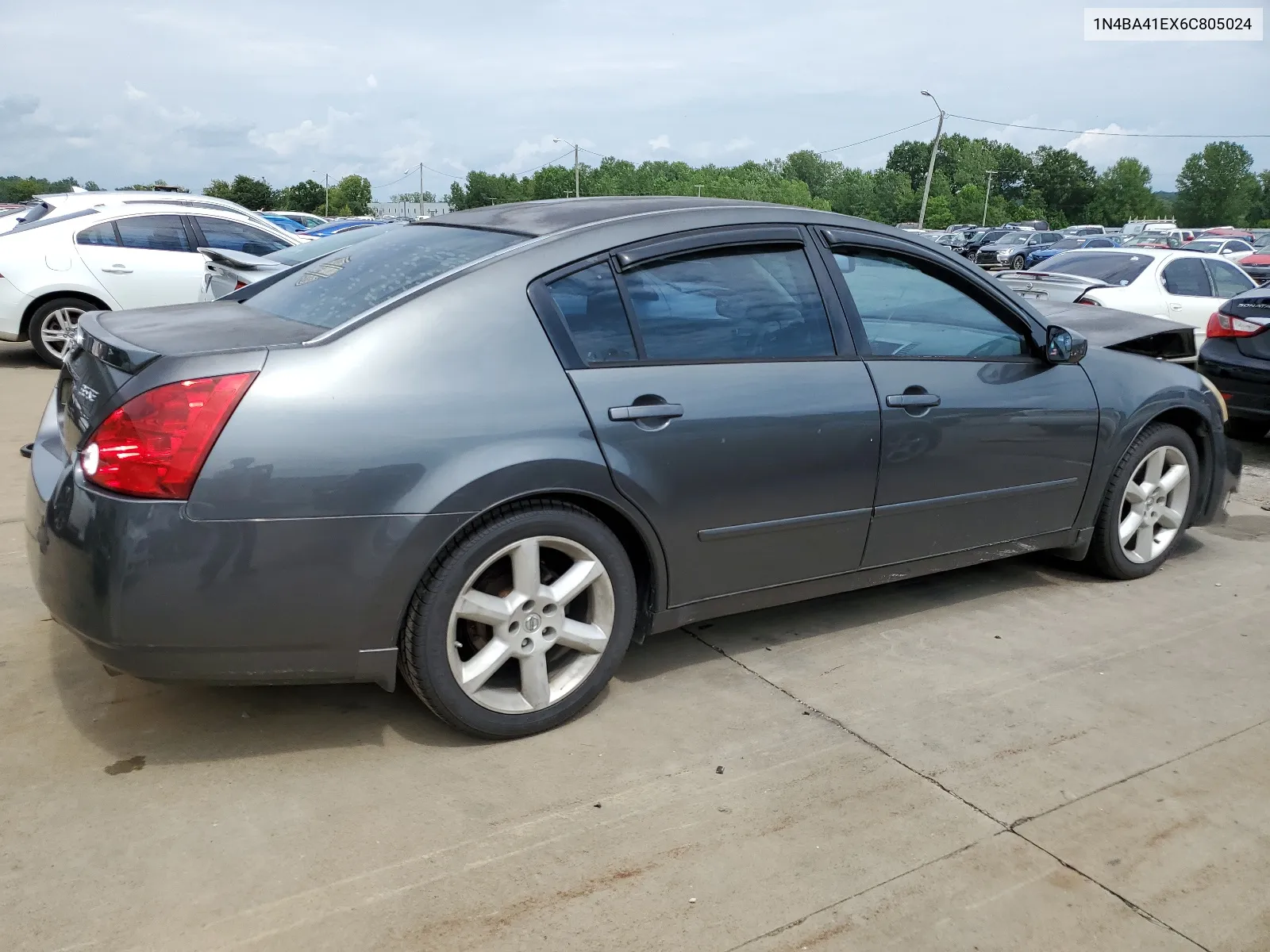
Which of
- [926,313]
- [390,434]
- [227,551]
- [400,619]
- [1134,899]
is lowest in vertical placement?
[1134,899]

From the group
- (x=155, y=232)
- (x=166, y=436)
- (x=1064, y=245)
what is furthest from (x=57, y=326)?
(x=1064, y=245)

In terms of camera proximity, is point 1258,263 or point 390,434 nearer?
point 390,434

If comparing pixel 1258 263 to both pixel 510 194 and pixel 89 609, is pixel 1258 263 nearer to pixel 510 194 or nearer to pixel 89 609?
pixel 89 609

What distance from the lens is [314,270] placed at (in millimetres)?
3900

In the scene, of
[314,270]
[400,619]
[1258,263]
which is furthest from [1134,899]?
[1258,263]

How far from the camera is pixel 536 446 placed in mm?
3031

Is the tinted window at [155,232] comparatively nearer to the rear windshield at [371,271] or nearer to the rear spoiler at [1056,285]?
the rear windshield at [371,271]

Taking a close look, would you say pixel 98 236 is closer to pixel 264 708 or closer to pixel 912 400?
pixel 264 708

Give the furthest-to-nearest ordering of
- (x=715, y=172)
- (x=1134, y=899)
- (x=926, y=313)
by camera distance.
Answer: (x=715, y=172) < (x=926, y=313) < (x=1134, y=899)

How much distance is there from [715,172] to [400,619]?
90366mm

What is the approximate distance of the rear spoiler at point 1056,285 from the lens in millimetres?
10688

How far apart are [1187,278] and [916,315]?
898 cm

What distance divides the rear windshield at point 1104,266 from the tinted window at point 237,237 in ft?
27.0

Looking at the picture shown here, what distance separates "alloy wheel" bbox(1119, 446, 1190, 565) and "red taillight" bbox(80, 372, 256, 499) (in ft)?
12.2
